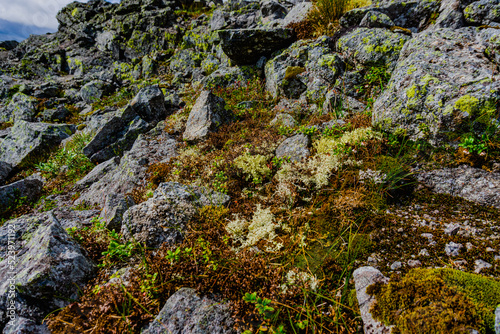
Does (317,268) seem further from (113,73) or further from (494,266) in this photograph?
(113,73)

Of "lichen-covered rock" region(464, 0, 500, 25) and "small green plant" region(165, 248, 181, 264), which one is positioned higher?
"lichen-covered rock" region(464, 0, 500, 25)

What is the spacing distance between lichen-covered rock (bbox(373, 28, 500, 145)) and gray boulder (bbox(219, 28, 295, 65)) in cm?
615

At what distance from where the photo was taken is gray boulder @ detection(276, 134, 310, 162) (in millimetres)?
5617

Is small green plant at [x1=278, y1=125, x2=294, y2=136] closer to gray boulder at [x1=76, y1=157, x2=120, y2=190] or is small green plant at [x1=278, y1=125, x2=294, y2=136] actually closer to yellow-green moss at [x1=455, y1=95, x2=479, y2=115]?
yellow-green moss at [x1=455, y1=95, x2=479, y2=115]

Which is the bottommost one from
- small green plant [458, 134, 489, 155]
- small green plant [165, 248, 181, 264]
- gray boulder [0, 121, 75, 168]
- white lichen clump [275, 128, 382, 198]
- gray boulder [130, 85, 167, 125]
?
small green plant [458, 134, 489, 155]

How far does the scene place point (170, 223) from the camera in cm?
420

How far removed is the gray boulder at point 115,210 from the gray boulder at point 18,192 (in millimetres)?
6642

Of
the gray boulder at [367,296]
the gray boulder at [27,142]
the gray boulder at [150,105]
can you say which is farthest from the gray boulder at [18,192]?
the gray boulder at [367,296]

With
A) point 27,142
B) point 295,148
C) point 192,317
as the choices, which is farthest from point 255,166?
point 27,142

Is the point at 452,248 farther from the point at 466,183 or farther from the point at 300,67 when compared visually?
the point at 300,67

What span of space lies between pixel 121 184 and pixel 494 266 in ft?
28.0

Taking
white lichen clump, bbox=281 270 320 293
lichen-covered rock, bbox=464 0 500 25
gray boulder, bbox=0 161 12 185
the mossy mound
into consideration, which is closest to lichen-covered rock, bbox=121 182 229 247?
white lichen clump, bbox=281 270 320 293

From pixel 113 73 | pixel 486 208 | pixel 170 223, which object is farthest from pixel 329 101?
pixel 113 73

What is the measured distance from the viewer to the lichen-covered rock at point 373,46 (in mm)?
6838
